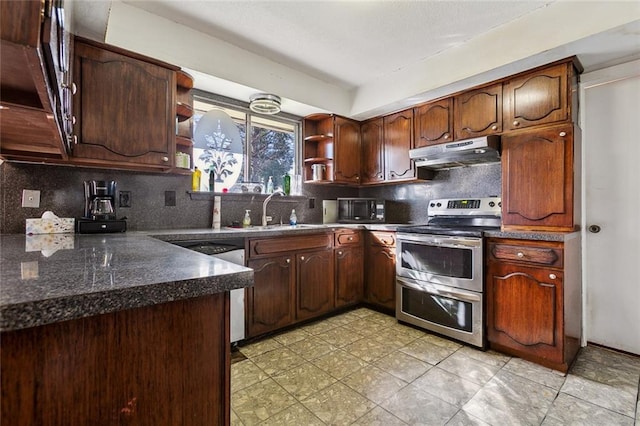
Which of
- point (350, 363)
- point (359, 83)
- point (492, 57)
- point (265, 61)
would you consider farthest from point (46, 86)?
point (359, 83)

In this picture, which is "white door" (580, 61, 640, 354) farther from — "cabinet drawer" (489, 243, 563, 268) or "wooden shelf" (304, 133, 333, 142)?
"wooden shelf" (304, 133, 333, 142)

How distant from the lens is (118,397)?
0.63 m

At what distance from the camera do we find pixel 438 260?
8.47ft

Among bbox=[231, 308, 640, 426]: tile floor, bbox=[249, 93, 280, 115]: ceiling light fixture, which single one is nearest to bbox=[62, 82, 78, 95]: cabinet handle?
bbox=[249, 93, 280, 115]: ceiling light fixture

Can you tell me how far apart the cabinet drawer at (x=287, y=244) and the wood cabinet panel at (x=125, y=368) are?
168 centimetres

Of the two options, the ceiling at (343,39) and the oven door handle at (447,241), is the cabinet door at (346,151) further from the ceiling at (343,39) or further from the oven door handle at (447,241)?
the oven door handle at (447,241)

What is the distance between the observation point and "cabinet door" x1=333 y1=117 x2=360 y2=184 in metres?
3.48

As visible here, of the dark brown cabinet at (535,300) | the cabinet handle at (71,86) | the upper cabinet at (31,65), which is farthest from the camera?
the dark brown cabinet at (535,300)

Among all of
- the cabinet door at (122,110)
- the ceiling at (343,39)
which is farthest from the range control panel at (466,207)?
the cabinet door at (122,110)

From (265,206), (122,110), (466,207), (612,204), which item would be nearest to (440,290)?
(466,207)

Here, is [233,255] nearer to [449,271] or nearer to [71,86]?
[71,86]

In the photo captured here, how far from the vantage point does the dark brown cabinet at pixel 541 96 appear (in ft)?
6.99

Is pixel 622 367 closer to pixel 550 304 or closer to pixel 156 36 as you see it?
pixel 550 304

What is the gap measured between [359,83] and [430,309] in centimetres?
249
